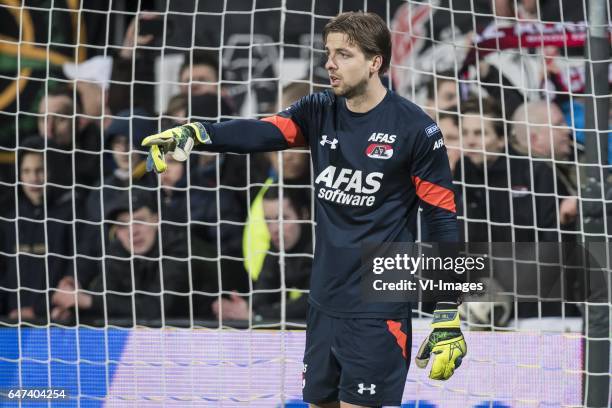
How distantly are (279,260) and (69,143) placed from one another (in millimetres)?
1447

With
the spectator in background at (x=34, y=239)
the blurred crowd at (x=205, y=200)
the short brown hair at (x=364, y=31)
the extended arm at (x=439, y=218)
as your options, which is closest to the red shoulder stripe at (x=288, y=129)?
the short brown hair at (x=364, y=31)

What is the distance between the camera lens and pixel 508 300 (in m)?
5.12

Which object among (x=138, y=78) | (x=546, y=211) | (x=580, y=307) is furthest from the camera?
(x=138, y=78)

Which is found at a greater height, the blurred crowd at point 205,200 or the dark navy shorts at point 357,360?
the blurred crowd at point 205,200

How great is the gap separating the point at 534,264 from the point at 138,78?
2.49 m

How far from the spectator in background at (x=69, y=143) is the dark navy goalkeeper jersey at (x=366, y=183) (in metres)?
2.49

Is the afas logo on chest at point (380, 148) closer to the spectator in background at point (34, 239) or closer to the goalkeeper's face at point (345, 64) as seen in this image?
the goalkeeper's face at point (345, 64)

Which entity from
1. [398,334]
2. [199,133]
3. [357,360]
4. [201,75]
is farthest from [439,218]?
[201,75]

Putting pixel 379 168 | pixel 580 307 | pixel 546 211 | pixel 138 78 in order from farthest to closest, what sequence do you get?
pixel 138 78 < pixel 546 211 < pixel 580 307 < pixel 379 168

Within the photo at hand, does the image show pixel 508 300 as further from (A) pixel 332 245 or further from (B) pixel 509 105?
(A) pixel 332 245

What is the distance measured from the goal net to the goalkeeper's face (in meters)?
1.56

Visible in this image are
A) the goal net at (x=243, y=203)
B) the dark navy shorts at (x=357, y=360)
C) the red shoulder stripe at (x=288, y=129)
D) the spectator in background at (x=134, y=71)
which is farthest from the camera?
the spectator in background at (x=134, y=71)

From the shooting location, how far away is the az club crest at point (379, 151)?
11.0ft

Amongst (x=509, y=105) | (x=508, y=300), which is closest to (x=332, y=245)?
(x=508, y=300)
